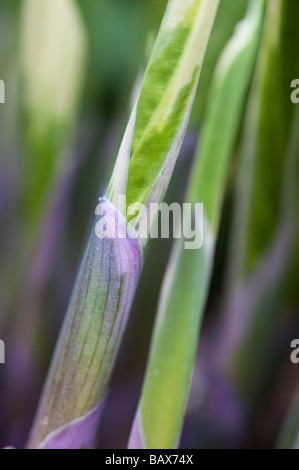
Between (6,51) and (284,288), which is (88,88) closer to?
(6,51)

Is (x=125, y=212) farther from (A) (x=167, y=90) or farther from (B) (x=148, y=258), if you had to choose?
(B) (x=148, y=258)

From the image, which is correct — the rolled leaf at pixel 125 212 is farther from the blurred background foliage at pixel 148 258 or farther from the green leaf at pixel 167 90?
the blurred background foliage at pixel 148 258

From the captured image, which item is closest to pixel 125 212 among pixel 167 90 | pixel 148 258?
pixel 167 90

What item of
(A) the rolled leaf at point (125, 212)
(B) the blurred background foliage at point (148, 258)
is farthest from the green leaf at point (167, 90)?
(B) the blurred background foliage at point (148, 258)

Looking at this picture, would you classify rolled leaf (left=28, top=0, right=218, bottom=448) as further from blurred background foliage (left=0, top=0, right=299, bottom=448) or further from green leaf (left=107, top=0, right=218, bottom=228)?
blurred background foliage (left=0, top=0, right=299, bottom=448)

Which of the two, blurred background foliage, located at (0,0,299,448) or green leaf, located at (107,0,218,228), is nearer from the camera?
green leaf, located at (107,0,218,228)

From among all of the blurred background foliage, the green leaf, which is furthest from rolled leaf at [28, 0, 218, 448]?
the blurred background foliage

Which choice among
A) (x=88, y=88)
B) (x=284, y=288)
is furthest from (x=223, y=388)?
(x=88, y=88)
